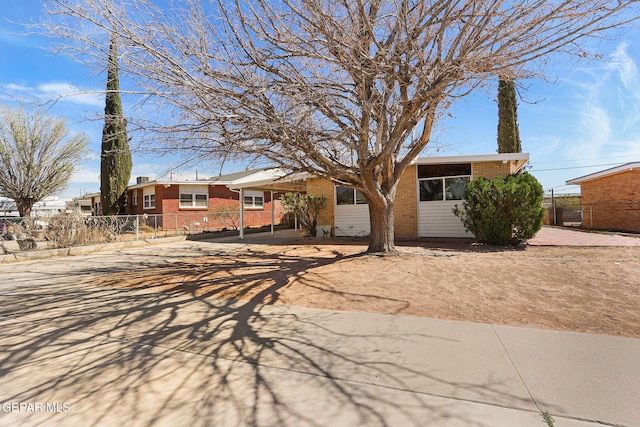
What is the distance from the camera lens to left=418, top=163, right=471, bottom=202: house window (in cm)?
1274

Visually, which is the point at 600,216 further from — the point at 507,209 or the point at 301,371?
the point at 301,371

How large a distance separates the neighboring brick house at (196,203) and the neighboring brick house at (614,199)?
18.3 metres

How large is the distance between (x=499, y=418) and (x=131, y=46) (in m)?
6.61

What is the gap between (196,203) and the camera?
23.4 metres

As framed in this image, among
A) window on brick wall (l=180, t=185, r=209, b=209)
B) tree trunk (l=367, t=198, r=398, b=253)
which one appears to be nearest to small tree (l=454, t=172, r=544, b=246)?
tree trunk (l=367, t=198, r=398, b=253)

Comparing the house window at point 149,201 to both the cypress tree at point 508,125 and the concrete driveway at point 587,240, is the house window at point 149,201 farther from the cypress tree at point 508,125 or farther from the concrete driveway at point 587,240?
the cypress tree at point 508,125

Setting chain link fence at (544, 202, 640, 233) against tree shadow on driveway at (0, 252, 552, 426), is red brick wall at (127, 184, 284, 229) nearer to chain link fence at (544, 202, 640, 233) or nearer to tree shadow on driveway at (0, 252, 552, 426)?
tree shadow on driveway at (0, 252, 552, 426)

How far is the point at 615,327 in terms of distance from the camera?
3924mm

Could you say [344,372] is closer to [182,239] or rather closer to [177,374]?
[177,374]

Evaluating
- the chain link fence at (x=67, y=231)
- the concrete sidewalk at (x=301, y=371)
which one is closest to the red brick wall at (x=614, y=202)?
the concrete sidewalk at (x=301, y=371)

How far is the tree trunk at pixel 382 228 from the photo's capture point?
875cm

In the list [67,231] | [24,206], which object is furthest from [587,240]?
[24,206]

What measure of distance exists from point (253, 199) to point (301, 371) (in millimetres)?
22958

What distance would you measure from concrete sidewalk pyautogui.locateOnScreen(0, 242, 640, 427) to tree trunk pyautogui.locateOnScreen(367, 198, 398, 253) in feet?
14.1
